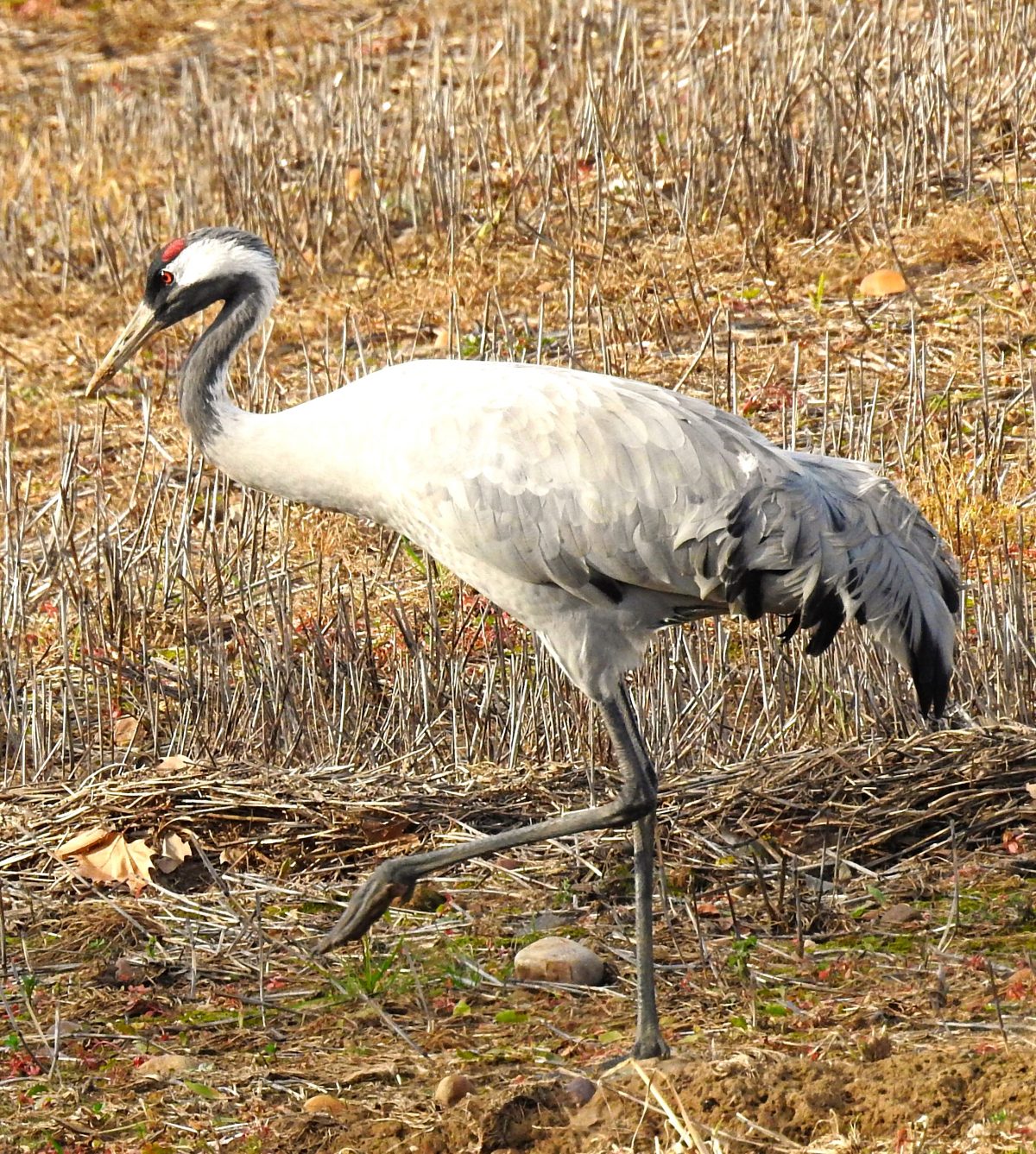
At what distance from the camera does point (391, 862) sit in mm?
3402

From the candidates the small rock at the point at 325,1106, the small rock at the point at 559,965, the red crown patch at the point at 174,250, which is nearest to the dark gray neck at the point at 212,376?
the red crown patch at the point at 174,250

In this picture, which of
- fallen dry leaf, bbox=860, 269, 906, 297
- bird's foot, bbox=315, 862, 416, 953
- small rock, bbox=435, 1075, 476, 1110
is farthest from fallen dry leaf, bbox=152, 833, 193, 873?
fallen dry leaf, bbox=860, 269, 906, 297

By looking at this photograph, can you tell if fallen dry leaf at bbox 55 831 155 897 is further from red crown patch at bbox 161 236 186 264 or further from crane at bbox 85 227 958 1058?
red crown patch at bbox 161 236 186 264

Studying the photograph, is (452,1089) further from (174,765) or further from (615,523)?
(174,765)

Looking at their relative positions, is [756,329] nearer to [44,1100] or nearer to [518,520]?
[518,520]

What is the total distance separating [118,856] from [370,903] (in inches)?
33.5

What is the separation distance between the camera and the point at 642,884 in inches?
131

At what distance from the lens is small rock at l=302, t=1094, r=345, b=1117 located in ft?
9.68

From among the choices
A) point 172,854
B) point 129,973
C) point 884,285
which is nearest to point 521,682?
point 172,854

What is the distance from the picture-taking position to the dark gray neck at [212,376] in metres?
3.82

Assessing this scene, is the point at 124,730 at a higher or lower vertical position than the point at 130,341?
lower

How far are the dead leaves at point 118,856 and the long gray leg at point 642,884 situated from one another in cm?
109

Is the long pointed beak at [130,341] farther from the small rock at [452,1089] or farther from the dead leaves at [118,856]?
the small rock at [452,1089]

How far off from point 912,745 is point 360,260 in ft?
15.3
